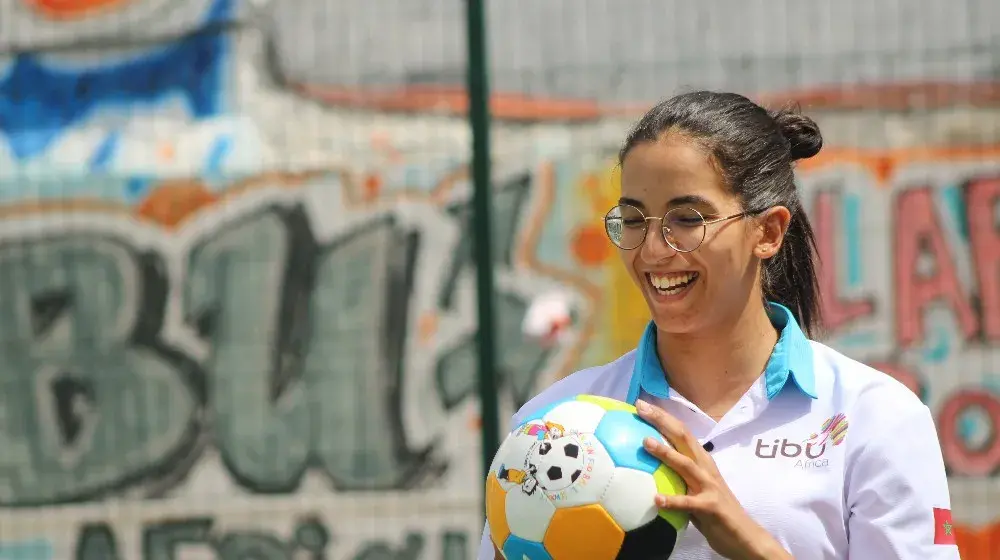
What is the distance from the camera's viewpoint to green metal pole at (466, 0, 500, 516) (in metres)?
4.19

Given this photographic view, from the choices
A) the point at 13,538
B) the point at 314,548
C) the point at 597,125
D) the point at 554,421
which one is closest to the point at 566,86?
the point at 597,125

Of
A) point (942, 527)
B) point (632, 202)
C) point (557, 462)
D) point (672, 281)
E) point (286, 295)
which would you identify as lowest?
point (286, 295)

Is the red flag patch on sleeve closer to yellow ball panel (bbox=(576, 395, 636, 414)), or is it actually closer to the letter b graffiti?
yellow ball panel (bbox=(576, 395, 636, 414))

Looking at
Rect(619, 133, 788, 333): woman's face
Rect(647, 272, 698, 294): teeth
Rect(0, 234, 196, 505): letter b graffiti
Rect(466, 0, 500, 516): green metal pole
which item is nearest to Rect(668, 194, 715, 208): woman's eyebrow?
Rect(619, 133, 788, 333): woman's face

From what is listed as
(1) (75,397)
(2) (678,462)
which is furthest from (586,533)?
(1) (75,397)

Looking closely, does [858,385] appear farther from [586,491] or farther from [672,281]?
[586,491]

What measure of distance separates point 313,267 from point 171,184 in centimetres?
61

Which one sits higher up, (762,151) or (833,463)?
(762,151)

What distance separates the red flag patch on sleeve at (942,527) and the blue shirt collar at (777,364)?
0.25 meters

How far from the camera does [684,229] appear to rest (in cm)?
219

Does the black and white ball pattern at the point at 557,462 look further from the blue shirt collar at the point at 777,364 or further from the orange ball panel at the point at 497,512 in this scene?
the blue shirt collar at the point at 777,364

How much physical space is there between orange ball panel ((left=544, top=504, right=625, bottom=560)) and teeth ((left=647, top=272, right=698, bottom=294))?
358 mm

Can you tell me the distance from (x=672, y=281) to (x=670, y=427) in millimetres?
246

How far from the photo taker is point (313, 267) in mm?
5168
